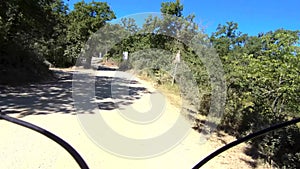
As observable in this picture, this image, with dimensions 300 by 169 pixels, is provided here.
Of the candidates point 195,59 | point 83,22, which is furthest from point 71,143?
point 83,22

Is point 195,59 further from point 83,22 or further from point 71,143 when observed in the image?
point 83,22

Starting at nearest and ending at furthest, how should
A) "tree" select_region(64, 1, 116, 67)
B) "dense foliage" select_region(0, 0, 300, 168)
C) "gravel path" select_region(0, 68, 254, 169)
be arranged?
"gravel path" select_region(0, 68, 254, 169) < "dense foliage" select_region(0, 0, 300, 168) < "tree" select_region(64, 1, 116, 67)

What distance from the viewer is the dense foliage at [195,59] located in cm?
491

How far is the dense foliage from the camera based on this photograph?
16.1 feet

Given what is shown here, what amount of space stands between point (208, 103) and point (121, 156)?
11.7 ft

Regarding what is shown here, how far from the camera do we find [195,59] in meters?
7.00

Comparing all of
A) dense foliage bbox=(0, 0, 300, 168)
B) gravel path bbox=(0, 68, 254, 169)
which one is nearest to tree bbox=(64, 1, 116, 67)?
dense foliage bbox=(0, 0, 300, 168)

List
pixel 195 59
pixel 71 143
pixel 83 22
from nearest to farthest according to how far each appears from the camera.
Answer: pixel 71 143, pixel 195 59, pixel 83 22

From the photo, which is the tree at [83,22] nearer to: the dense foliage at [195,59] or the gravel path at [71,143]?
the dense foliage at [195,59]

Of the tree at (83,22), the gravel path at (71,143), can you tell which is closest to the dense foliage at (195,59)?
the tree at (83,22)

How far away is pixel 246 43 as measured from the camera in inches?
1410

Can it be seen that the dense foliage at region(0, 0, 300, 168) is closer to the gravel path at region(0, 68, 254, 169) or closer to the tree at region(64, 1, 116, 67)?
the tree at region(64, 1, 116, 67)

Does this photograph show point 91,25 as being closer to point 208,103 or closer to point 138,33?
point 138,33

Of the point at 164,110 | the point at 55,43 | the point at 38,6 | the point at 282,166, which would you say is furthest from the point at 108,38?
the point at 282,166
